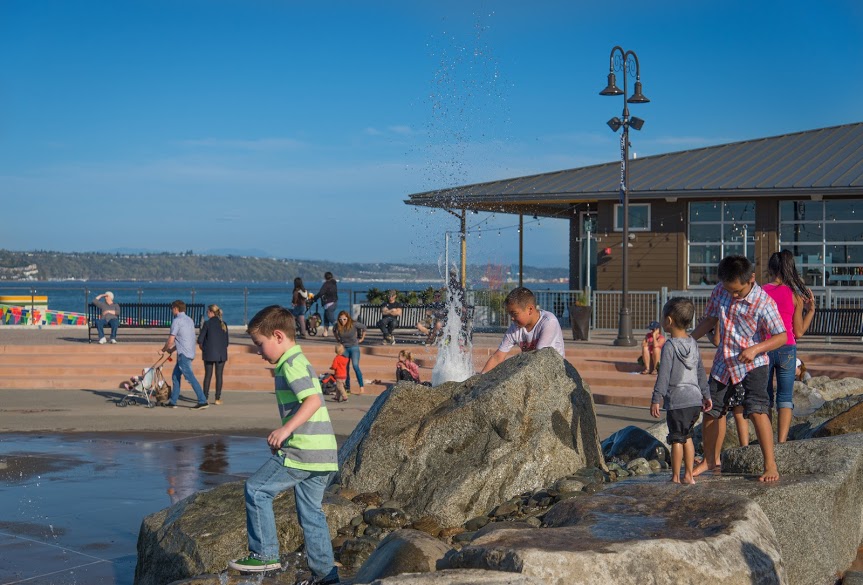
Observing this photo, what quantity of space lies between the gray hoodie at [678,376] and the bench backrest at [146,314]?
1970 centimetres

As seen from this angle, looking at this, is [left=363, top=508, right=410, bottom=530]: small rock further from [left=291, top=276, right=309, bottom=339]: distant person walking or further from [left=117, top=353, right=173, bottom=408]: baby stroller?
[left=291, top=276, right=309, bottom=339]: distant person walking

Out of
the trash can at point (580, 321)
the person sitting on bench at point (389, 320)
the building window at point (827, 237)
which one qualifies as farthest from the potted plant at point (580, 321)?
the building window at point (827, 237)

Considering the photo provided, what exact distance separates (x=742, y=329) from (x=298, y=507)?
3.45m

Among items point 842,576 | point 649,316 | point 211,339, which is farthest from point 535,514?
point 649,316

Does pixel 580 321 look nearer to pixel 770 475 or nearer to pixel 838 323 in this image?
pixel 838 323

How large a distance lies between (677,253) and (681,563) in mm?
24193

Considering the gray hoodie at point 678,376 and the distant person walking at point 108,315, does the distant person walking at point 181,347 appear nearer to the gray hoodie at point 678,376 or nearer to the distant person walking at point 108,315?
the distant person walking at point 108,315

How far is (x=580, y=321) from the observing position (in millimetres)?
22453

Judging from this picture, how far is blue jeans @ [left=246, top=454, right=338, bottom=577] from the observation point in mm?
5664

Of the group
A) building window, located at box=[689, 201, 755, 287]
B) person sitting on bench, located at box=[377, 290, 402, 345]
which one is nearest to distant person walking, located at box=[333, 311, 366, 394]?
person sitting on bench, located at box=[377, 290, 402, 345]

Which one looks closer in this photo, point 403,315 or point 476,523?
point 476,523

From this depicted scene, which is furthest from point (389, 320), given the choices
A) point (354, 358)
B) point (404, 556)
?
point (404, 556)

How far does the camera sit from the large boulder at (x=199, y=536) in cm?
688

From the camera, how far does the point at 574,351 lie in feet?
65.9
